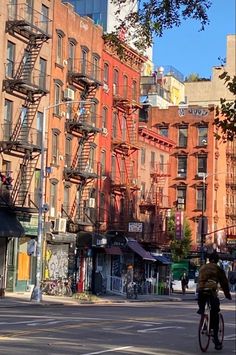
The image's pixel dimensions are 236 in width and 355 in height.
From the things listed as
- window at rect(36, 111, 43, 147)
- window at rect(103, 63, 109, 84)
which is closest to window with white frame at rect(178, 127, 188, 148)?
window at rect(103, 63, 109, 84)

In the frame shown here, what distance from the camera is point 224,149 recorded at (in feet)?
274

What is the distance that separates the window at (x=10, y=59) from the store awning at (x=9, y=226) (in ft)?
25.8

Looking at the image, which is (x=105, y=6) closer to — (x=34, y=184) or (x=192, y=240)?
(x=192, y=240)

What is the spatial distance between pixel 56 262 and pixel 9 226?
743 cm

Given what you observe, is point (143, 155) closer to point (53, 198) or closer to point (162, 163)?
point (162, 163)

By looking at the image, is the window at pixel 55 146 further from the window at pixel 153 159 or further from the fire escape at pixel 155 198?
the window at pixel 153 159

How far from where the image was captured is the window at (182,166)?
81.6m

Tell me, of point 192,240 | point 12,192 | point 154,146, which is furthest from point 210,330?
point 192,240

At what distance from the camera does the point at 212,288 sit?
14.5 m

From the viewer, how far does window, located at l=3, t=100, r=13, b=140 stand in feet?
135

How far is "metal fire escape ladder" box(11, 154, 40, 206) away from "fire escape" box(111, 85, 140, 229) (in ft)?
37.2

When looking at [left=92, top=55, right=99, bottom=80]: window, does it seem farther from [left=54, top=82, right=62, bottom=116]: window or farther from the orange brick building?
the orange brick building

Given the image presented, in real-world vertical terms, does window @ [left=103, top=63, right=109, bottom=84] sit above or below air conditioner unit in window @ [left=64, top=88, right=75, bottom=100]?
above

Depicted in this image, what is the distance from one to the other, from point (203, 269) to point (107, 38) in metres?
5.96
